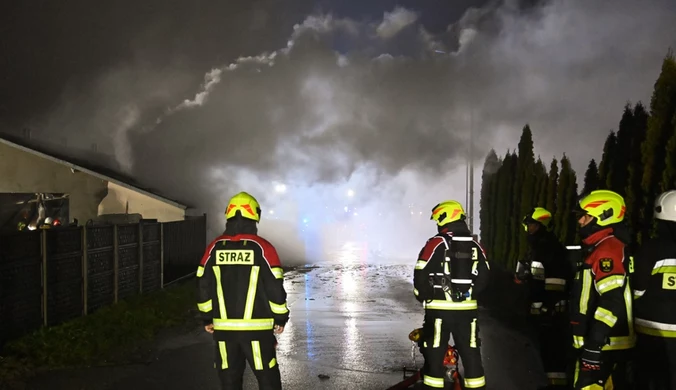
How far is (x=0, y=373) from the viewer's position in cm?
575

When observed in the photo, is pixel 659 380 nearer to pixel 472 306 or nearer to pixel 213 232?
pixel 472 306

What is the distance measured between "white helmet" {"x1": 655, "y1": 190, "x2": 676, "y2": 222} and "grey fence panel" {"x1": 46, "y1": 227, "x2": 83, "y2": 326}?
6.81 m

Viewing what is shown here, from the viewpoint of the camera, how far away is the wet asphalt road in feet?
18.9

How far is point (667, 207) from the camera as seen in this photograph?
12.8 feet

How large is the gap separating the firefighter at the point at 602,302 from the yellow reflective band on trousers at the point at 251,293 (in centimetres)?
230

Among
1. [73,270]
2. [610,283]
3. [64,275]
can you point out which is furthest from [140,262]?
[610,283]

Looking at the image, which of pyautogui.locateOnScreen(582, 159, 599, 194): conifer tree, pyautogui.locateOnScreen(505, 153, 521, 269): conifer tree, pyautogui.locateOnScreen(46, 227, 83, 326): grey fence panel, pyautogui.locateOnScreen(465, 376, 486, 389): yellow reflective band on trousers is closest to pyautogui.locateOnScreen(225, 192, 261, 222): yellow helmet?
pyautogui.locateOnScreen(465, 376, 486, 389): yellow reflective band on trousers

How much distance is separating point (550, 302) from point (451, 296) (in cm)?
124

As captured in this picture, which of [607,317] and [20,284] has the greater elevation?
[607,317]

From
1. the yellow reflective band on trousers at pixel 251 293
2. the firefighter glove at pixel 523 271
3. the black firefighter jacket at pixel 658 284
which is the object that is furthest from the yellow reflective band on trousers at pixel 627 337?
the yellow reflective band on trousers at pixel 251 293

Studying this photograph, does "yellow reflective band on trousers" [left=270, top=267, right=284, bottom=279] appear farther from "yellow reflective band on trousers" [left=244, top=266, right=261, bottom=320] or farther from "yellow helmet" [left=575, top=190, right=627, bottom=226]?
"yellow helmet" [left=575, top=190, right=627, bottom=226]

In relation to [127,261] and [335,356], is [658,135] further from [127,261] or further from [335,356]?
[127,261]

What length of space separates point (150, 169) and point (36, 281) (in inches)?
587

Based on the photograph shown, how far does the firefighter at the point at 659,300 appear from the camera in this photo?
12.3 ft
